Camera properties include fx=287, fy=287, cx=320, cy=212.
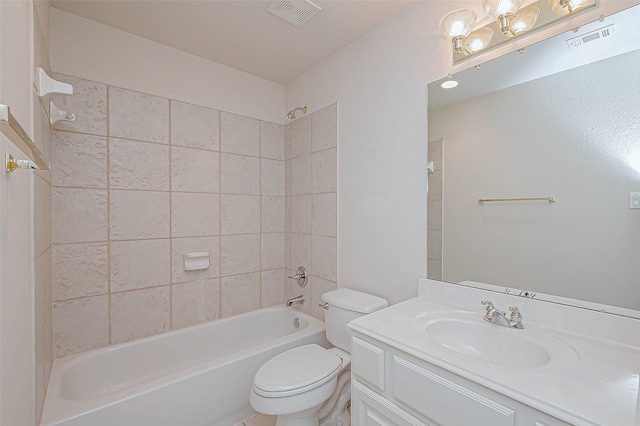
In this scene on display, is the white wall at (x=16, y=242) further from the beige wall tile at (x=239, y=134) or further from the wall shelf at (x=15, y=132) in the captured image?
the beige wall tile at (x=239, y=134)

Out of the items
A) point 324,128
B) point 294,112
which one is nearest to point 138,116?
point 294,112

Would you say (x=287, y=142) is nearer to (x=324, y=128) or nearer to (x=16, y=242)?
(x=324, y=128)

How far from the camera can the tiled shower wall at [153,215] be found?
1644 mm

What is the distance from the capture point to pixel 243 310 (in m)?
2.32

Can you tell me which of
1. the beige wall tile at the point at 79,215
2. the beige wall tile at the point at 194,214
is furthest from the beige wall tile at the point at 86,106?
the beige wall tile at the point at 194,214

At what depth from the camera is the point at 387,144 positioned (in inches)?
66.3

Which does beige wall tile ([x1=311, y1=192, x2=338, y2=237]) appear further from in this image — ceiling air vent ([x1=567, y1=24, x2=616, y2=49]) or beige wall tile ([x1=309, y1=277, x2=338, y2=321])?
ceiling air vent ([x1=567, y1=24, x2=616, y2=49])

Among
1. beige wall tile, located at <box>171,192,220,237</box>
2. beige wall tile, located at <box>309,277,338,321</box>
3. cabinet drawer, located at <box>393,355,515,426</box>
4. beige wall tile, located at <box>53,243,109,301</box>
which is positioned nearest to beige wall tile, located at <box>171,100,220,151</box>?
beige wall tile, located at <box>171,192,220,237</box>

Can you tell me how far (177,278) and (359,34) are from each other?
2.02 metres

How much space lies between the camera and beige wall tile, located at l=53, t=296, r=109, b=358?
1.61 meters

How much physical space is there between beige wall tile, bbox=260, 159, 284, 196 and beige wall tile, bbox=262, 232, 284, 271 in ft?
1.25

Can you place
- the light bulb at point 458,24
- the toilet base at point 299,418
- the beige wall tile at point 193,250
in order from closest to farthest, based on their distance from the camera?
the light bulb at point 458,24 → the toilet base at point 299,418 → the beige wall tile at point 193,250

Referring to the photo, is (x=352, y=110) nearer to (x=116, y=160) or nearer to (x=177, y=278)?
(x=116, y=160)

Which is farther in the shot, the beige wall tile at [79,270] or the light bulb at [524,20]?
the beige wall tile at [79,270]
